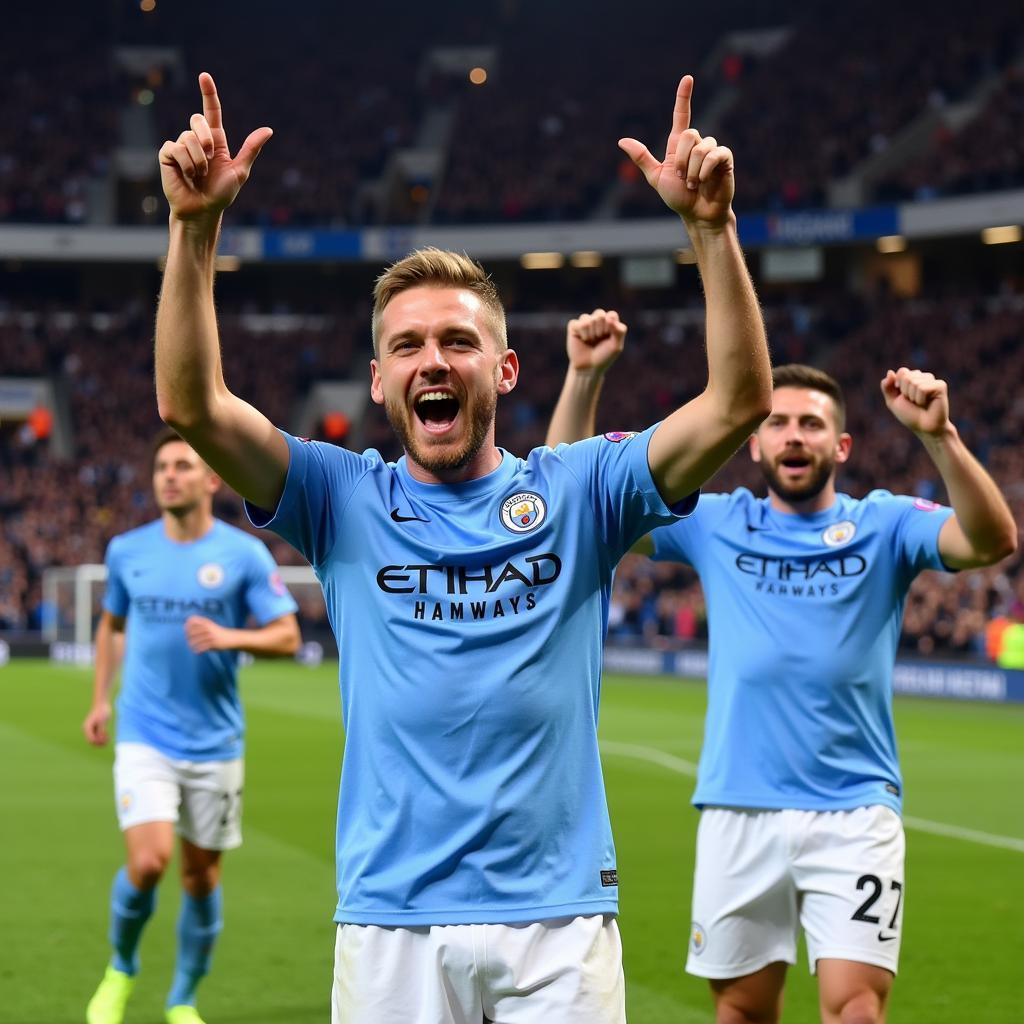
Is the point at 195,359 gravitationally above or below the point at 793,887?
above

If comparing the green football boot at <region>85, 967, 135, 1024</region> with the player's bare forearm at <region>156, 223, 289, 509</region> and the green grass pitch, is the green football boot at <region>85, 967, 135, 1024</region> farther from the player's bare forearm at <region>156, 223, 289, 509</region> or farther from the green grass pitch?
the player's bare forearm at <region>156, 223, 289, 509</region>

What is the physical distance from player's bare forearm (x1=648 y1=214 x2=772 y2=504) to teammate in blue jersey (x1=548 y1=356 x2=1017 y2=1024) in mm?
1653

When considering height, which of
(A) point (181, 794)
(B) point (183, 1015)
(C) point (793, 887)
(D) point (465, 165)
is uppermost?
(D) point (465, 165)

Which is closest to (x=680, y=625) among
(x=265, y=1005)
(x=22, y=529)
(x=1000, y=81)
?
(x=22, y=529)

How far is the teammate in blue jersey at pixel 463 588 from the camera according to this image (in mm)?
3188

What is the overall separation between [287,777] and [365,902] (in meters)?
13.5

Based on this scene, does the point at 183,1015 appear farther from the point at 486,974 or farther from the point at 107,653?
the point at 486,974

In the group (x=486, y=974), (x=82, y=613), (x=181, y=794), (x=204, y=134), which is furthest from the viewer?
(x=82, y=613)

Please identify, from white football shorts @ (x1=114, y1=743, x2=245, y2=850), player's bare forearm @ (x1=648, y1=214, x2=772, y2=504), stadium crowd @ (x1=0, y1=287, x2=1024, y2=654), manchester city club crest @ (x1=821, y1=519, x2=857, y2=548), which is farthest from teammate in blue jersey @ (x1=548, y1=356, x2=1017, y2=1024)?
stadium crowd @ (x1=0, y1=287, x2=1024, y2=654)

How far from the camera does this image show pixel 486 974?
10.6 feet

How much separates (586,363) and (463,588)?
5.15 ft

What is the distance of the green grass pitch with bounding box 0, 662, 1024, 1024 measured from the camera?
7.93 metres

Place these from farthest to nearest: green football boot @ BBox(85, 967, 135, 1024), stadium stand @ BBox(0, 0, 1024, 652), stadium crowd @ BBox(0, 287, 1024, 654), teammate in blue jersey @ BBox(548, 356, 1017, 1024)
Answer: stadium stand @ BBox(0, 0, 1024, 652)
stadium crowd @ BBox(0, 287, 1024, 654)
green football boot @ BBox(85, 967, 135, 1024)
teammate in blue jersey @ BBox(548, 356, 1017, 1024)

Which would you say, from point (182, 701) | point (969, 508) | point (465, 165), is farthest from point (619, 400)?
point (969, 508)
